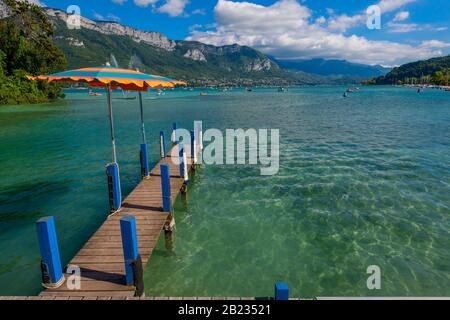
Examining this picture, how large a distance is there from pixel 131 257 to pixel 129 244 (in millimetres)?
300

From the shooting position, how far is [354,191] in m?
14.2

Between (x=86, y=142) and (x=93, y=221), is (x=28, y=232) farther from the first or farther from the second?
(x=86, y=142)

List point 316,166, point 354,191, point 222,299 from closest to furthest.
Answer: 1. point 222,299
2. point 354,191
3. point 316,166

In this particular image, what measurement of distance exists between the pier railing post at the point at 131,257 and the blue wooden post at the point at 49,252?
1.40 metres

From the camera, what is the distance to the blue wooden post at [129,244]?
20.6 feet

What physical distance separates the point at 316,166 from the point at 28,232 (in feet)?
51.7

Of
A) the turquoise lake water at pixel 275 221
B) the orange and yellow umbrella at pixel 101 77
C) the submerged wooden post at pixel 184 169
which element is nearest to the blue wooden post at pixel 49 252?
the turquoise lake water at pixel 275 221

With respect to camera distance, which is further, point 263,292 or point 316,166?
point 316,166

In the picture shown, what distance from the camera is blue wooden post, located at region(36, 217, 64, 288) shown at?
229 inches

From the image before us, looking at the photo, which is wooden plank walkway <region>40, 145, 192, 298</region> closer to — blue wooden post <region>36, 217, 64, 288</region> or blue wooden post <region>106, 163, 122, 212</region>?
blue wooden post <region>36, 217, 64, 288</region>

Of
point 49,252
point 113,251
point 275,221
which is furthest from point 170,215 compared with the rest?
point 49,252

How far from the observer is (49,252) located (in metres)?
5.98

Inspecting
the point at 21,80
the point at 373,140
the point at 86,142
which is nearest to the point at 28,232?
the point at 86,142
